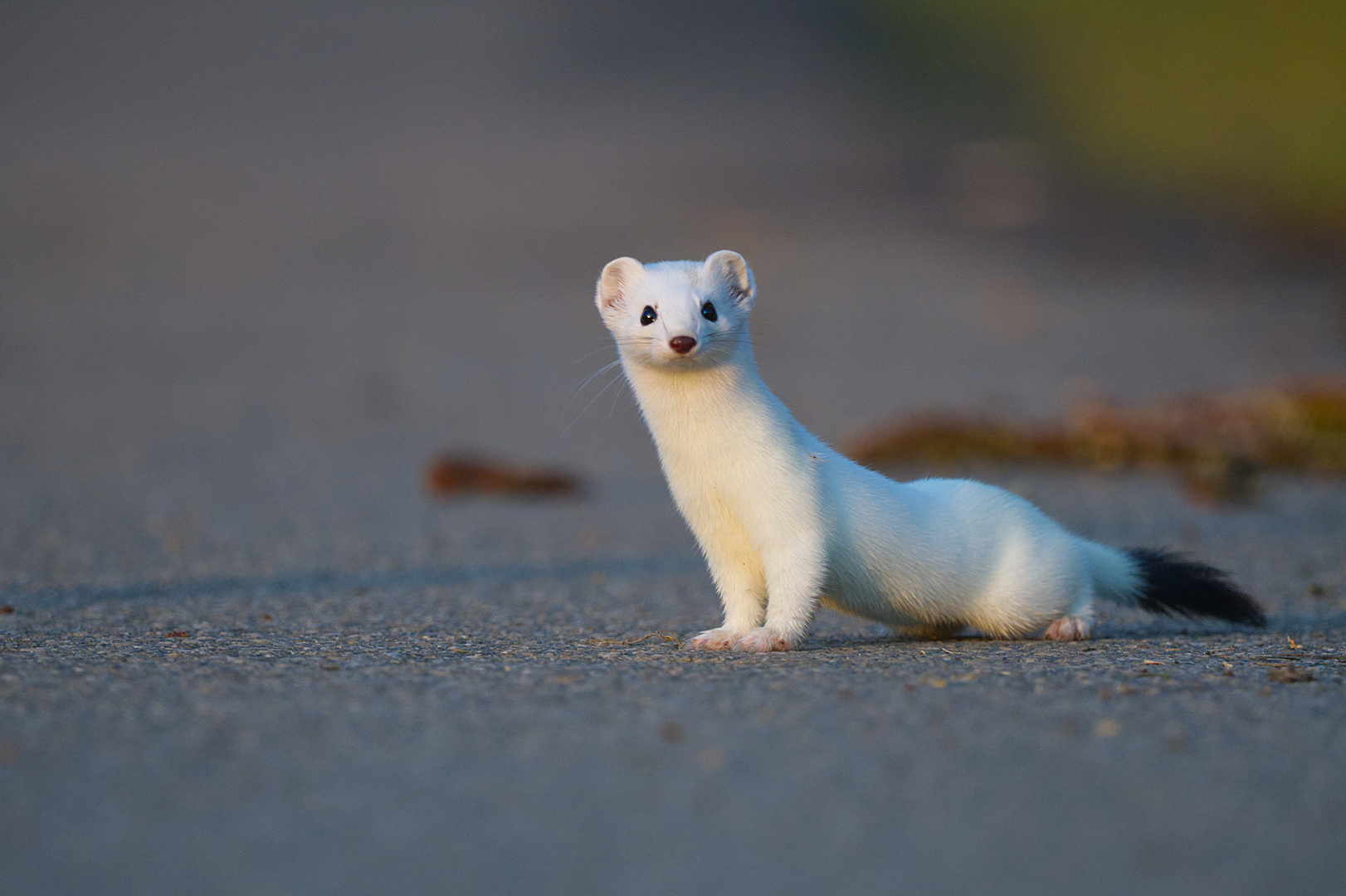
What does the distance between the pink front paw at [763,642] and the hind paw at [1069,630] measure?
1014 mm

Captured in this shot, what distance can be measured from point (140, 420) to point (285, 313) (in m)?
3.77

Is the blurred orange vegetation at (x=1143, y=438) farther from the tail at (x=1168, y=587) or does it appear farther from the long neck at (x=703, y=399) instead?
the long neck at (x=703, y=399)

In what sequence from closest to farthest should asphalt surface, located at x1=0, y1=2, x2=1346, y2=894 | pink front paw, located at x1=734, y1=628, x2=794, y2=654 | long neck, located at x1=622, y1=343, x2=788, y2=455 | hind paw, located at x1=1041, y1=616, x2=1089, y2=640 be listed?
asphalt surface, located at x1=0, y1=2, x2=1346, y2=894 → pink front paw, located at x1=734, y1=628, x2=794, y2=654 → long neck, located at x1=622, y1=343, x2=788, y2=455 → hind paw, located at x1=1041, y1=616, x2=1089, y2=640

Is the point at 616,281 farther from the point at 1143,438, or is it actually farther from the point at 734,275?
the point at 1143,438

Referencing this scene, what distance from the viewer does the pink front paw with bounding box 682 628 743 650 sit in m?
4.70

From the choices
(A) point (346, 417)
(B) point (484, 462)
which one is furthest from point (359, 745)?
(A) point (346, 417)

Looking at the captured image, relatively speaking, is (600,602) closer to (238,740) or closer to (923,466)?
(238,740)

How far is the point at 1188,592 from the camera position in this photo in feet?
17.1

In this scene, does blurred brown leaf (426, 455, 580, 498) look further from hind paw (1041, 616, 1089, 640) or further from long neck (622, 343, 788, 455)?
hind paw (1041, 616, 1089, 640)

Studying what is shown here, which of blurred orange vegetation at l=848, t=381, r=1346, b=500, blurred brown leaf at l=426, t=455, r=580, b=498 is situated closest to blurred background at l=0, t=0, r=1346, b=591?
blurred brown leaf at l=426, t=455, r=580, b=498

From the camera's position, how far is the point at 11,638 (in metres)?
4.76

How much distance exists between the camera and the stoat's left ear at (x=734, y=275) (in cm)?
485

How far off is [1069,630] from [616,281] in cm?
191

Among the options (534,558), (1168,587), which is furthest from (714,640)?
(534,558)
